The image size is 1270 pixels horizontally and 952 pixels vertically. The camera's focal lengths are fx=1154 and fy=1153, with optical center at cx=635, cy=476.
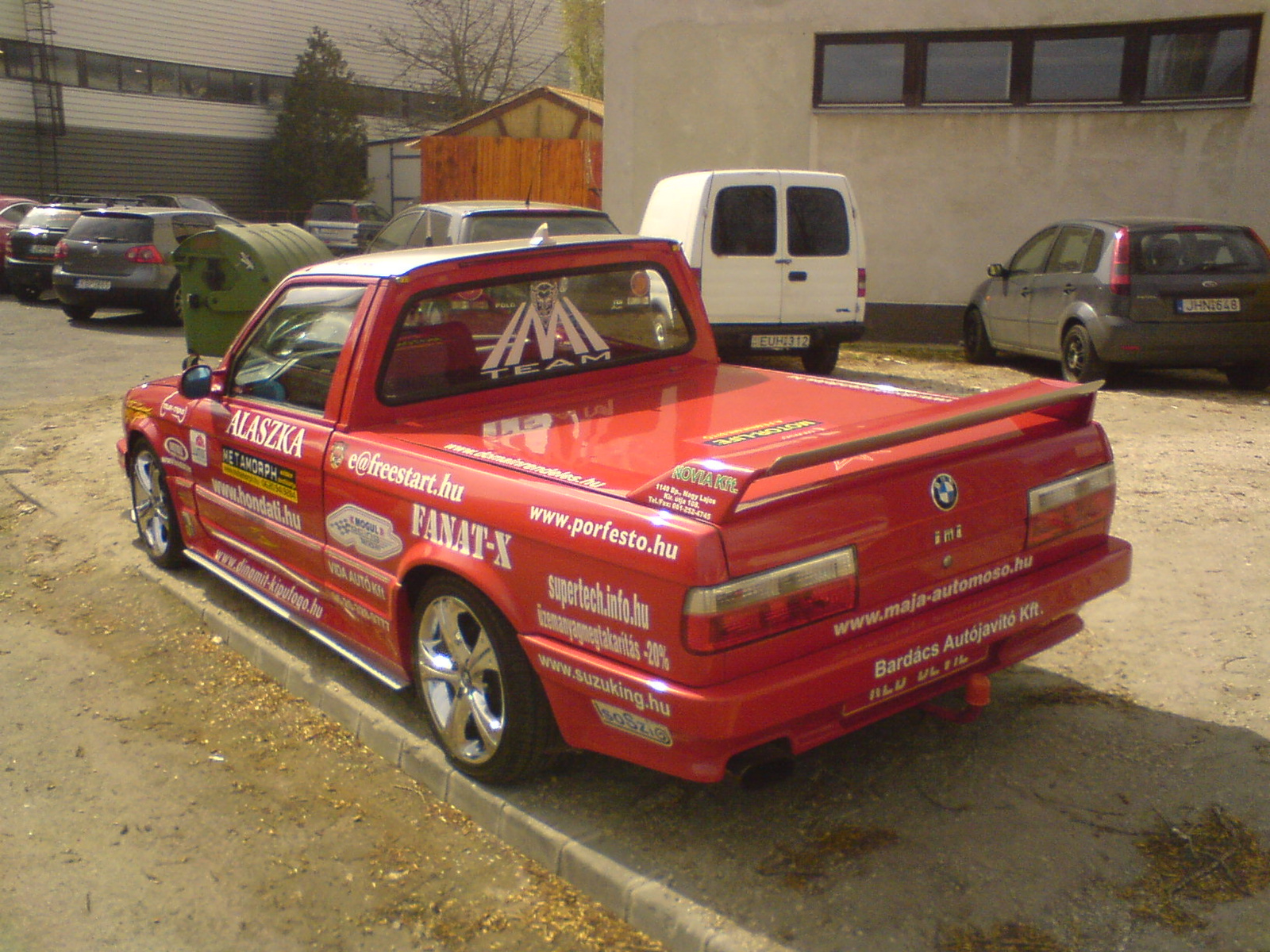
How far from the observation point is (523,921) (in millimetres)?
2984

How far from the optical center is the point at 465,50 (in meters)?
37.7

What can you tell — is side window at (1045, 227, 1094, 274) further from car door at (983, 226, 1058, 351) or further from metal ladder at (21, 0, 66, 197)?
metal ladder at (21, 0, 66, 197)

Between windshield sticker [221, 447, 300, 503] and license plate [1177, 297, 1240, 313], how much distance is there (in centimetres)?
805

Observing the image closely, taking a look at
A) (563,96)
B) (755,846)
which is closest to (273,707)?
(755,846)

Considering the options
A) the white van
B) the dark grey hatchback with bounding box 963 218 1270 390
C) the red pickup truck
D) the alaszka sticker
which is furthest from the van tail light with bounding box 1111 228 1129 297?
the alaszka sticker

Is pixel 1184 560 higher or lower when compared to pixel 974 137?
lower

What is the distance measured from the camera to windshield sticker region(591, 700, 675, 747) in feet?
9.48

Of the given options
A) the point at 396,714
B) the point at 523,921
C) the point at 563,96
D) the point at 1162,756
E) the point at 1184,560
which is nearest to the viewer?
the point at 523,921

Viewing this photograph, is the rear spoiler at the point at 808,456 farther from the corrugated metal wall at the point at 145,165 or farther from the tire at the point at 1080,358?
the corrugated metal wall at the point at 145,165

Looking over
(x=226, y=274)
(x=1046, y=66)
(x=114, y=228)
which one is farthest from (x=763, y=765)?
(x=114, y=228)

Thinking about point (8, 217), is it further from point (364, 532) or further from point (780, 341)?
point (364, 532)

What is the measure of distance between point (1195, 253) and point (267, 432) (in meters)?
8.38

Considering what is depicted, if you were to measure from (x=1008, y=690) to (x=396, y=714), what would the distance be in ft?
7.17

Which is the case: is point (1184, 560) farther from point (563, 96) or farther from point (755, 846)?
point (563, 96)
